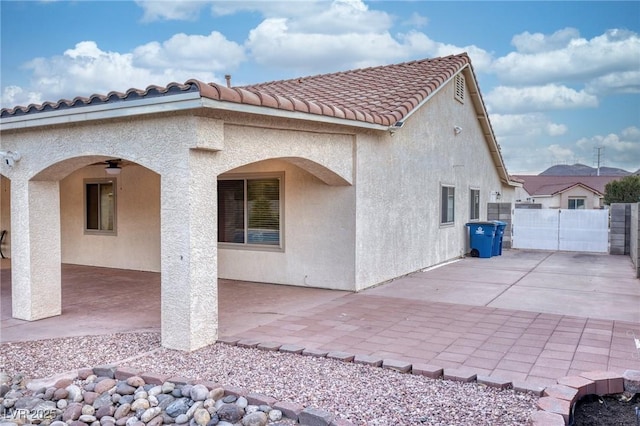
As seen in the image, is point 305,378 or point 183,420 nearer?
point 183,420

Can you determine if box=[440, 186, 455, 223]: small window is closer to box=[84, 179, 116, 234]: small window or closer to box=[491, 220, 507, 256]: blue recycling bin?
box=[491, 220, 507, 256]: blue recycling bin

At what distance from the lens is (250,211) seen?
1138cm

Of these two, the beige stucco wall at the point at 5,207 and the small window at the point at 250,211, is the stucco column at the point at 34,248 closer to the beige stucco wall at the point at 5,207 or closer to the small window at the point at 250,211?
the small window at the point at 250,211

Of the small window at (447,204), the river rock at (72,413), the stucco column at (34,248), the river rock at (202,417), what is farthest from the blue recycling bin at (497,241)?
the river rock at (72,413)

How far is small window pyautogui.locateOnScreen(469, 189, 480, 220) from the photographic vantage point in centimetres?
1784

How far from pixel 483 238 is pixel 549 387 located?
11.9 m

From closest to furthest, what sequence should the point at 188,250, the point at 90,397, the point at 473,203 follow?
the point at 90,397, the point at 188,250, the point at 473,203

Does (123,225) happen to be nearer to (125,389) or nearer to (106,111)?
(106,111)

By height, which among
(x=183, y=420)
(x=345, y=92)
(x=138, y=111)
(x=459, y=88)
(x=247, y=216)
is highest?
(x=459, y=88)

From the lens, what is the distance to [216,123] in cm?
619

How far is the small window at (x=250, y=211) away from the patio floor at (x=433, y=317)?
3.46ft

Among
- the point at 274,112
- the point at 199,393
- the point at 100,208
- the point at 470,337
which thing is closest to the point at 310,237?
the point at 274,112

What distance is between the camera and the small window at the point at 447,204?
14789 mm

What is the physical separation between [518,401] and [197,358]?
346cm
